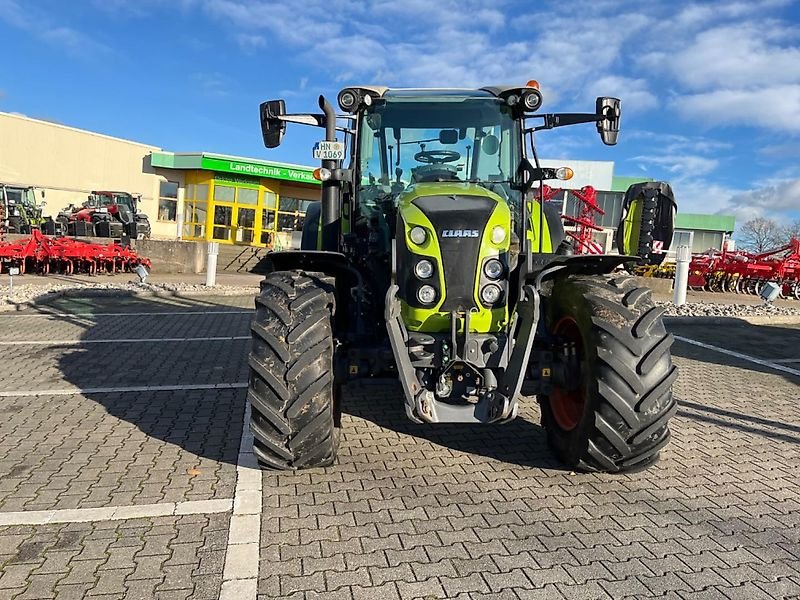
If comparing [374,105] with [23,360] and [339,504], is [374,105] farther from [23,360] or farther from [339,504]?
[23,360]

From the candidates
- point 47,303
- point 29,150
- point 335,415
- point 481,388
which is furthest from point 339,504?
point 29,150

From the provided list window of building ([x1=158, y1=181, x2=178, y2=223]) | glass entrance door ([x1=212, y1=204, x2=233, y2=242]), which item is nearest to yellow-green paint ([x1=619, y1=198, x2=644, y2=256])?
glass entrance door ([x1=212, y1=204, x2=233, y2=242])

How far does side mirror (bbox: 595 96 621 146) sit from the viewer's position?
4504 mm

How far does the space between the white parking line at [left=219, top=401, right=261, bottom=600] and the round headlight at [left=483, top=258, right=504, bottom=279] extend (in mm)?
2046

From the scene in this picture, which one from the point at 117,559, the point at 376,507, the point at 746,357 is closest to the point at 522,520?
the point at 376,507

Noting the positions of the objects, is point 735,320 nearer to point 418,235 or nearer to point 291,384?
point 418,235

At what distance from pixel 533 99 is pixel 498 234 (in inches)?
53.8

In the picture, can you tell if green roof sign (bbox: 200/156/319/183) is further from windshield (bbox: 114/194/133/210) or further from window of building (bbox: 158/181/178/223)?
window of building (bbox: 158/181/178/223)

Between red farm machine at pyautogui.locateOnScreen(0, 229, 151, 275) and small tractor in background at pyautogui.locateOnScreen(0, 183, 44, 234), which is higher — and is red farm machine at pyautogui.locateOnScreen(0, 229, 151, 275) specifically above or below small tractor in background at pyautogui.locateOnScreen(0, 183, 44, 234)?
below

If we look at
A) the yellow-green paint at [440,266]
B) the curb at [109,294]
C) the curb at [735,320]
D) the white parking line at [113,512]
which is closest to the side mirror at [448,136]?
the yellow-green paint at [440,266]

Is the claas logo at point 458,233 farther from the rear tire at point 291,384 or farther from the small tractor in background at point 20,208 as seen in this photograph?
the small tractor in background at point 20,208

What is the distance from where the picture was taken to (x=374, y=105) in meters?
4.98

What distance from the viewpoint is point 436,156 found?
5.09 meters

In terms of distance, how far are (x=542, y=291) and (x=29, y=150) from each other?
135 ft
